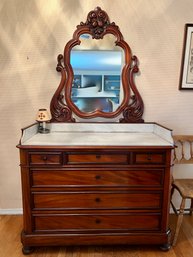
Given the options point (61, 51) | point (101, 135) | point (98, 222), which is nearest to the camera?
point (98, 222)

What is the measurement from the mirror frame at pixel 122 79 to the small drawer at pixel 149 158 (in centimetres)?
61

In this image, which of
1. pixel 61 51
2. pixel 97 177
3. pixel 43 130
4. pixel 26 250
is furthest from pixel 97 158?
pixel 61 51

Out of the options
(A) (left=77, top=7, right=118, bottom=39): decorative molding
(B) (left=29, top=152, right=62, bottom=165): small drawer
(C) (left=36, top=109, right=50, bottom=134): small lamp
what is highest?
(A) (left=77, top=7, right=118, bottom=39): decorative molding

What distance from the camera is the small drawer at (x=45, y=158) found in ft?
5.44

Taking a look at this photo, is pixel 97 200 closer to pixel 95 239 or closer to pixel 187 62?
pixel 95 239

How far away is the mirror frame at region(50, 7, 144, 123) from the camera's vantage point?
2.08 m

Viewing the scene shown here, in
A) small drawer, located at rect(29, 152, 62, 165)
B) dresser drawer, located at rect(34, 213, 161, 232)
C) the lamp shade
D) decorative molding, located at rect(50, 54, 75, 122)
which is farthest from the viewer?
decorative molding, located at rect(50, 54, 75, 122)

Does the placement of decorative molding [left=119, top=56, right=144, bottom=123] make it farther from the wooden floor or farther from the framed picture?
the wooden floor

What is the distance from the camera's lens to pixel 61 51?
213 centimetres

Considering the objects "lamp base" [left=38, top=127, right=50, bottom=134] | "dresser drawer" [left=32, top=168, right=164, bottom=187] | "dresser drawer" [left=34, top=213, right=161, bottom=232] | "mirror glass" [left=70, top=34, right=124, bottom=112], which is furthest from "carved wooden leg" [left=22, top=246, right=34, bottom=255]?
"mirror glass" [left=70, top=34, right=124, bottom=112]

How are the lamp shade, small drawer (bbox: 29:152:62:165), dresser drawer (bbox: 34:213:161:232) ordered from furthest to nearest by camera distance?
1. the lamp shade
2. dresser drawer (bbox: 34:213:161:232)
3. small drawer (bbox: 29:152:62:165)

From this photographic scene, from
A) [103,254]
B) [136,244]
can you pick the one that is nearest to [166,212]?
[136,244]

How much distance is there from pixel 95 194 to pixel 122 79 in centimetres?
115

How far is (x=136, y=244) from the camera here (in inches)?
73.6
